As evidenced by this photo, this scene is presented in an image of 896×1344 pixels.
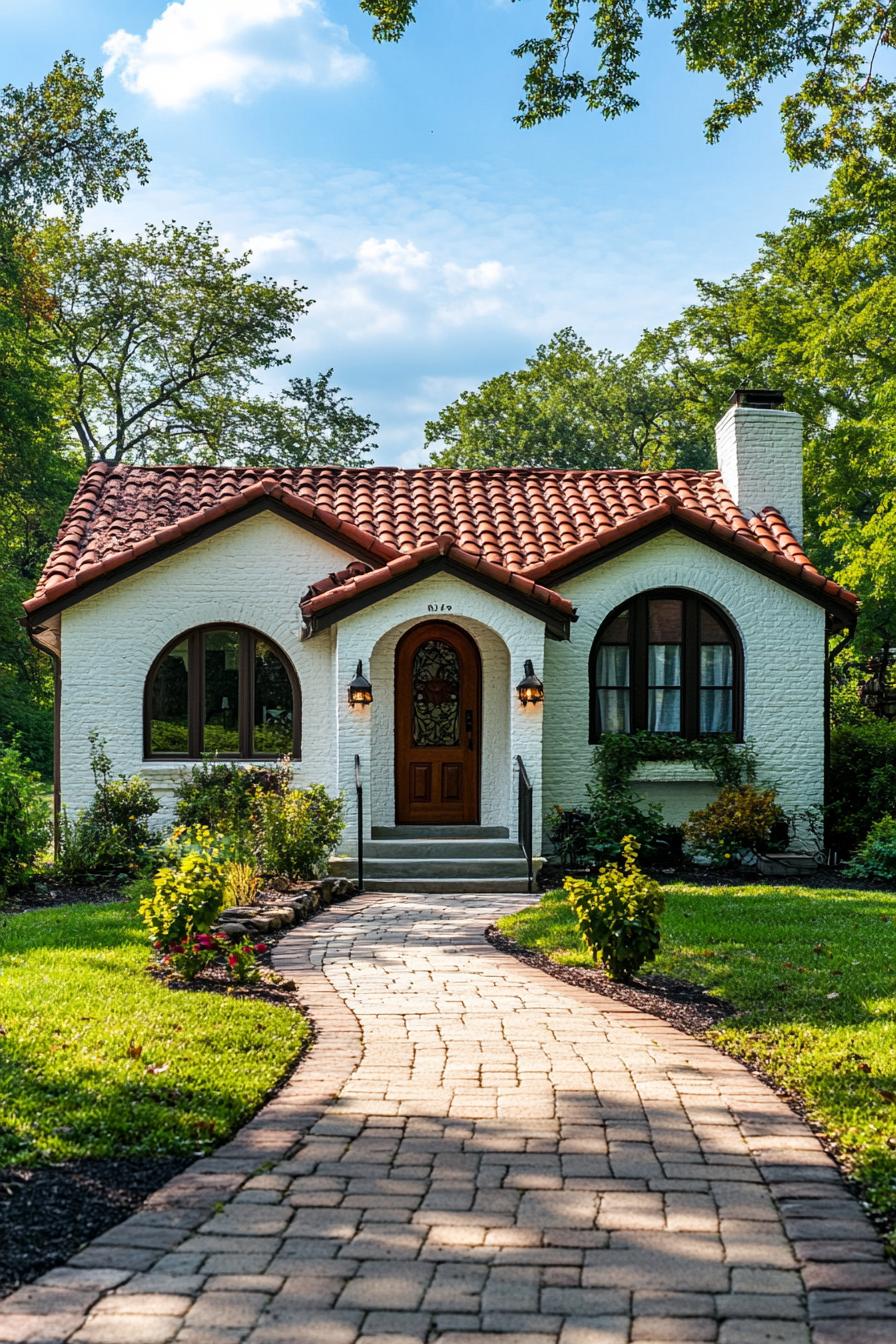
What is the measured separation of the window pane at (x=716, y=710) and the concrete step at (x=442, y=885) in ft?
12.9

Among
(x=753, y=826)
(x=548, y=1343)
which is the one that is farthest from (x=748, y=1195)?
(x=753, y=826)

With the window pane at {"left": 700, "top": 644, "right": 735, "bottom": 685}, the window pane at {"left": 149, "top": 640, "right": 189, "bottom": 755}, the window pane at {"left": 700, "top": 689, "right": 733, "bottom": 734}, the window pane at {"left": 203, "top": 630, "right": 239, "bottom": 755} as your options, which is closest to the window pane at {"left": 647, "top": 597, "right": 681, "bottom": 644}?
the window pane at {"left": 700, "top": 644, "right": 735, "bottom": 685}

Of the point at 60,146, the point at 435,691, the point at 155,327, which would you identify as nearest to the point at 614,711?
the point at 435,691

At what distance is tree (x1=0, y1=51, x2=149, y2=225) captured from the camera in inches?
935

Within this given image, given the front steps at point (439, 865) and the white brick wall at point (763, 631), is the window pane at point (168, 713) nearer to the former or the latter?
the front steps at point (439, 865)

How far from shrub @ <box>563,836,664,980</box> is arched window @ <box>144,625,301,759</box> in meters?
7.69

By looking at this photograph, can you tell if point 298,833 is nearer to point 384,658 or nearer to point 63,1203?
point 384,658

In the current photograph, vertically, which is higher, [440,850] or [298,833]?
[298,833]

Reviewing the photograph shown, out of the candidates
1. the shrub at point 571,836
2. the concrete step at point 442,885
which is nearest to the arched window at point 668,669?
the shrub at point 571,836

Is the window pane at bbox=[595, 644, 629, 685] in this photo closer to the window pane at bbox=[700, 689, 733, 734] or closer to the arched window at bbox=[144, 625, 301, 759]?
the window pane at bbox=[700, 689, 733, 734]

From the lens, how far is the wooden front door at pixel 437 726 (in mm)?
Answer: 15430

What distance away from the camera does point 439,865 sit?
1365 centimetres

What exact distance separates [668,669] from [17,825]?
8296 millimetres

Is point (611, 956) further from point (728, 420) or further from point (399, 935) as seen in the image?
point (728, 420)
